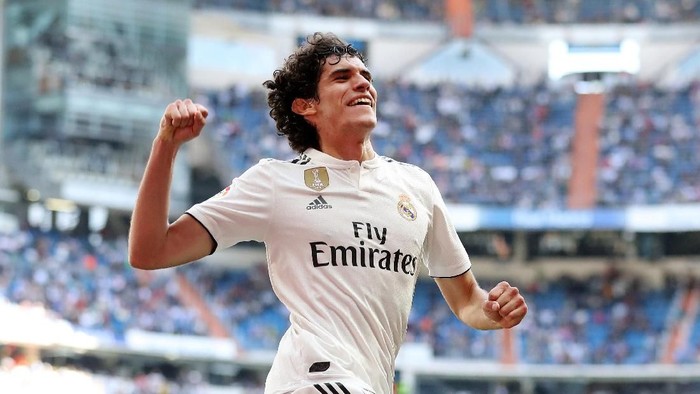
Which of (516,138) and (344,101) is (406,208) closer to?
(344,101)

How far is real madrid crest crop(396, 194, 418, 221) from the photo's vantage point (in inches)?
194

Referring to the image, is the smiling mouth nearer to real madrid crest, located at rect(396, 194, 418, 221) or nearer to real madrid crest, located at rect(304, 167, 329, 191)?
real madrid crest, located at rect(304, 167, 329, 191)

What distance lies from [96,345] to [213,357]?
11.1ft

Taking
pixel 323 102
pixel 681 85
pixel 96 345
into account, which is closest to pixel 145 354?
pixel 96 345

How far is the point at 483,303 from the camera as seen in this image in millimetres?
4871

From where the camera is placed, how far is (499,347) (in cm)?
3509

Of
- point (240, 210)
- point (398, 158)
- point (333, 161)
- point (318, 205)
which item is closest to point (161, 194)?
point (240, 210)

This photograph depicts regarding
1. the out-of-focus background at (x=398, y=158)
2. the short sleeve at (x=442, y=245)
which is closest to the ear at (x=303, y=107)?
the short sleeve at (x=442, y=245)

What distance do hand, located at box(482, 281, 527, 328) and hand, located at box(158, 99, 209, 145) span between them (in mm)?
1279

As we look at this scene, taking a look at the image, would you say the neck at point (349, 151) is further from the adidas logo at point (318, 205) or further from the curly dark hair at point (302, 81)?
the adidas logo at point (318, 205)

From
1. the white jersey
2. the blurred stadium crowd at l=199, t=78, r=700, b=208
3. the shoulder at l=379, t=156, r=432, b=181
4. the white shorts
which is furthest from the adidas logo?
the blurred stadium crowd at l=199, t=78, r=700, b=208

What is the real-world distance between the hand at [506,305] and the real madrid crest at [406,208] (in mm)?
478

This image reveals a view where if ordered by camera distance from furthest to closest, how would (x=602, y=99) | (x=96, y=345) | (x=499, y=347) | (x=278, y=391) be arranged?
1. (x=602, y=99)
2. (x=499, y=347)
3. (x=96, y=345)
4. (x=278, y=391)

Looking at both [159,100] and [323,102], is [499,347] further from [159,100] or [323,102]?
[323,102]
